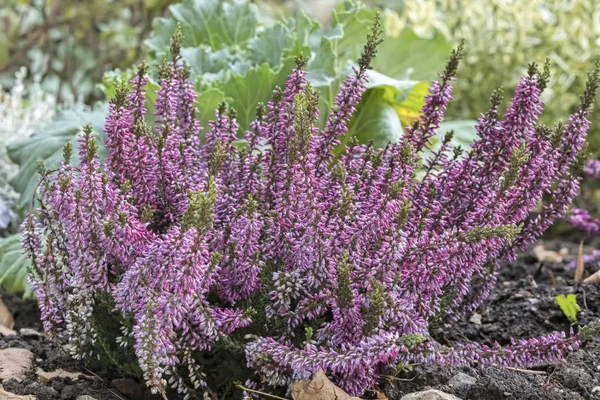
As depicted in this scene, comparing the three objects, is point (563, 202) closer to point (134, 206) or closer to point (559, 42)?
point (134, 206)

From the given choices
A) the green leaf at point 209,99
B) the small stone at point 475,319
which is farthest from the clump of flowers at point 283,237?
the green leaf at point 209,99

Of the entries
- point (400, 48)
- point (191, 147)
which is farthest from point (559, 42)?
point (191, 147)

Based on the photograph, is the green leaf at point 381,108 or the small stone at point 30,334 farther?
the green leaf at point 381,108

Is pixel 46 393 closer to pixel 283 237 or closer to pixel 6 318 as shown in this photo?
pixel 283 237

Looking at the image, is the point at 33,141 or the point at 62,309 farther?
the point at 33,141

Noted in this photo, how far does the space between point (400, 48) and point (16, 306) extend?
252 cm

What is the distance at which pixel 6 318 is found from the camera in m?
3.56

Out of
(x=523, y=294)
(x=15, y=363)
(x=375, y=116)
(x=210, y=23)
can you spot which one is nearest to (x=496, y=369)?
(x=523, y=294)

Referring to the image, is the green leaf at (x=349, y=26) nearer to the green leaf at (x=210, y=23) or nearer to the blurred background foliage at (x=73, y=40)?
the green leaf at (x=210, y=23)

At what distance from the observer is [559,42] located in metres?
5.90

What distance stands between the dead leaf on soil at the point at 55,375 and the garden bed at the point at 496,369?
0.06 ft

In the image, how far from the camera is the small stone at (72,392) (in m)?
2.39

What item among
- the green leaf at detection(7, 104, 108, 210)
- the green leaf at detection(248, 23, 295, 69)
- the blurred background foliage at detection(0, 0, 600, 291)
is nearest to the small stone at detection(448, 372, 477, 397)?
the blurred background foliage at detection(0, 0, 600, 291)

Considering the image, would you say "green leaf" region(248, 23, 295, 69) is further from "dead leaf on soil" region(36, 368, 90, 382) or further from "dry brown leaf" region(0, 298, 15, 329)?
"dead leaf on soil" region(36, 368, 90, 382)
